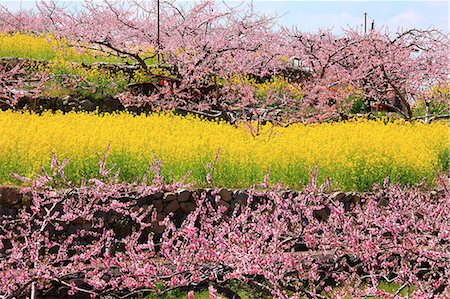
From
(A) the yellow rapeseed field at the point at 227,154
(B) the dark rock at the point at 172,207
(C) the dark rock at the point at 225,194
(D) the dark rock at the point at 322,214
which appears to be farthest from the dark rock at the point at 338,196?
(B) the dark rock at the point at 172,207

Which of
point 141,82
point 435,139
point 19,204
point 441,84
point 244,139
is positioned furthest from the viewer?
point 441,84

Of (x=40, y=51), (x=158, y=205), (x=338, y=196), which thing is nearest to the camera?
(x=158, y=205)

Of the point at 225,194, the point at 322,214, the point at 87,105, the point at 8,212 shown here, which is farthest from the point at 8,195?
the point at 87,105

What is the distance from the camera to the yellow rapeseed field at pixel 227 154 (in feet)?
31.9

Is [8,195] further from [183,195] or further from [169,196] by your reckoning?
[183,195]

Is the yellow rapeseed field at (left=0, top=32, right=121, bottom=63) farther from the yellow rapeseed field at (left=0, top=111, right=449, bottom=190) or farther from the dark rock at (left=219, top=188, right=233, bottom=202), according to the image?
the dark rock at (left=219, top=188, right=233, bottom=202)

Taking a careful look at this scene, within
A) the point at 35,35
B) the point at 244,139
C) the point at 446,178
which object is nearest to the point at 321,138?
the point at 244,139

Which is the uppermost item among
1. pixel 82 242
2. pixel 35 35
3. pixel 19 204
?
pixel 35 35

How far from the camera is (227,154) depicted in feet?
33.4

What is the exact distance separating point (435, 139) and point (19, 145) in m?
8.88

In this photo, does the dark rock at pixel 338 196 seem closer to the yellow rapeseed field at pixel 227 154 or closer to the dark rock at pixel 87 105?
the yellow rapeseed field at pixel 227 154

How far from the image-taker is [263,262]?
477 centimetres

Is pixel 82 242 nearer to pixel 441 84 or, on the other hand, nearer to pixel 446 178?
pixel 446 178

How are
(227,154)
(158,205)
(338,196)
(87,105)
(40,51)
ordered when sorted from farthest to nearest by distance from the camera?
1. (40,51)
2. (87,105)
3. (227,154)
4. (338,196)
5. (158,205)
